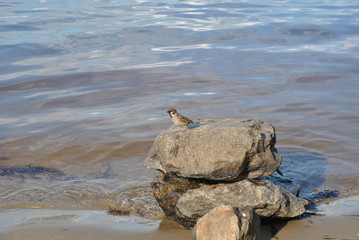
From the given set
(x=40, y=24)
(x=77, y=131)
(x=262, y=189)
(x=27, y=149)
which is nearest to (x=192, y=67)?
(x=77, y=131)

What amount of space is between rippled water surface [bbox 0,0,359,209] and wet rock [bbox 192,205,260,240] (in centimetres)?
229

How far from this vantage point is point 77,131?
12.0m

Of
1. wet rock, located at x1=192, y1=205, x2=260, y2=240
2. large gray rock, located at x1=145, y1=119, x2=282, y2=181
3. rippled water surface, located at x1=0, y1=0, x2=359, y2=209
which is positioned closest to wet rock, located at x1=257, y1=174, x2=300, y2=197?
large gray rock, located at x1=145, y1=119, x2=282, y2=181

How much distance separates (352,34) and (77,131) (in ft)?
40.1

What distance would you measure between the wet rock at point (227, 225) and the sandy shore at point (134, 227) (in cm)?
50

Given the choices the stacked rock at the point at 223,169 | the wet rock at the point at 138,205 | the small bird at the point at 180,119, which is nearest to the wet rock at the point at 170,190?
the stacked rock at the point at 223,169

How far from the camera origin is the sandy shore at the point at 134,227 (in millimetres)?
6852

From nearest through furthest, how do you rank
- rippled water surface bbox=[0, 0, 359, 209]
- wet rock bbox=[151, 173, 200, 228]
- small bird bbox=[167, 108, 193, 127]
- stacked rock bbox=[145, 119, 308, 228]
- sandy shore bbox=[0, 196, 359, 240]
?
1. sandy shore bbox=[0, 196, 359, 240]
2. stacked rock bbox=[145, 119, 308, 228]
3. wet rock bbox=[151, 173, 200, 228]
4. small bird bbox=[167, 108, 193, 127]
5. rippled water surface bbox=[0, 0, 359, 209]

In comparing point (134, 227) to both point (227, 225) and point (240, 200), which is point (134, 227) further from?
point (227, 225)

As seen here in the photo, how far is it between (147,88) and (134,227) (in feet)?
26.4

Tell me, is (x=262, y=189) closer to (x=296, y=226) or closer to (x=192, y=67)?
(x=296, y=226)

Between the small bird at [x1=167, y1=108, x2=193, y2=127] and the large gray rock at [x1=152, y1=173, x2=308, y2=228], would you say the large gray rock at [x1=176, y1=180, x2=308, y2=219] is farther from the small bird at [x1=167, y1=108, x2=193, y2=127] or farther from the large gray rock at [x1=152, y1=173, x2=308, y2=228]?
the small bird at [x1=167, y1=108, x2=193, y2=127]

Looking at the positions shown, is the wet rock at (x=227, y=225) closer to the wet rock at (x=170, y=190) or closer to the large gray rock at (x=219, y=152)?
the large gray rock at (x=219, y=152)

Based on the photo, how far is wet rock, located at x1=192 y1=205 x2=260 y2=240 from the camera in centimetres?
622
